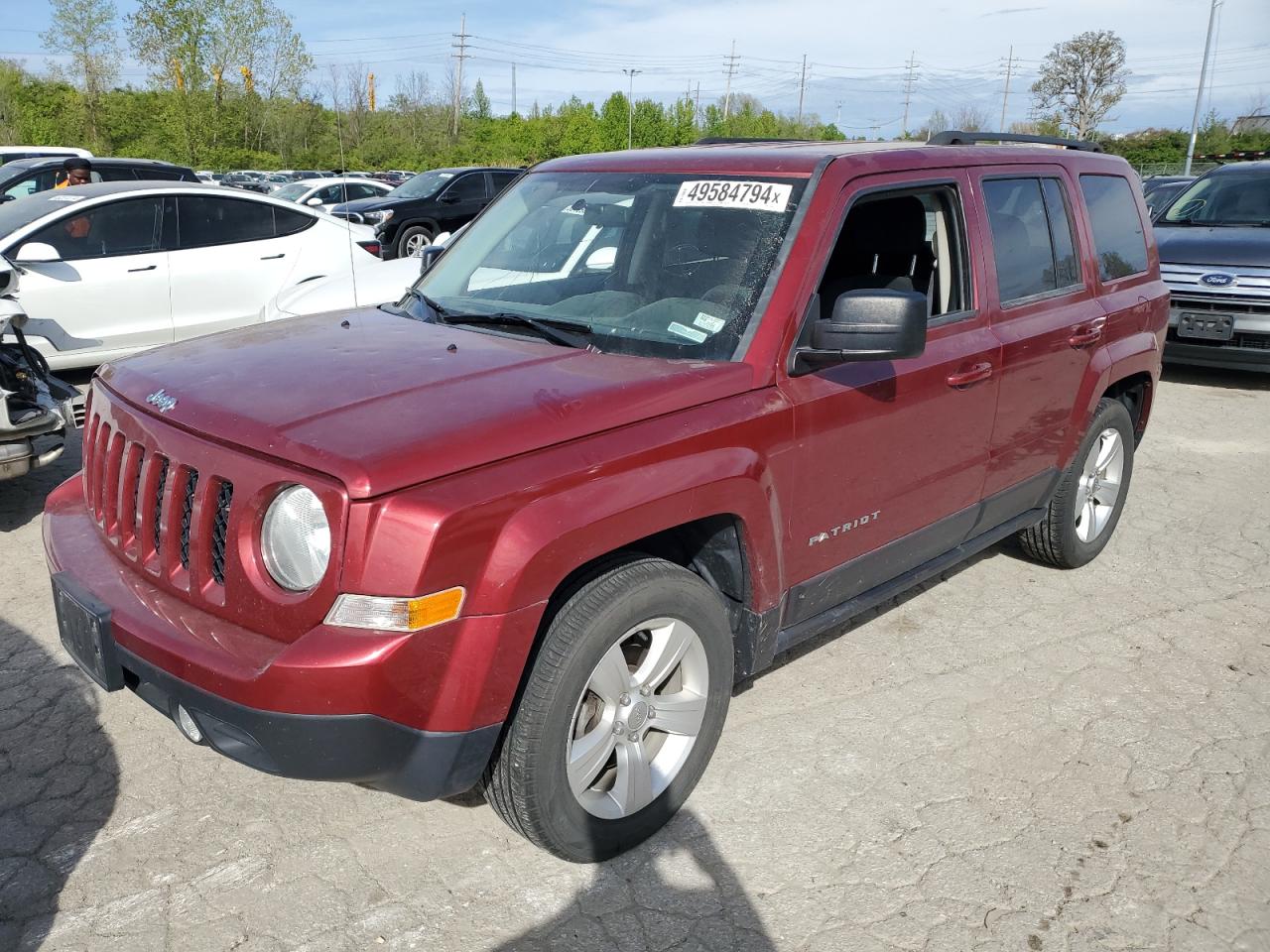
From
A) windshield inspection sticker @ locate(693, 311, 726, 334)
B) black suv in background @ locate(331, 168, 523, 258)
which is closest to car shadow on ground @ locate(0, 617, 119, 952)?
windshield inspection sticker @ locate(693, 311, 726, 334)

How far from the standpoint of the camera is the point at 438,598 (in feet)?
7.75

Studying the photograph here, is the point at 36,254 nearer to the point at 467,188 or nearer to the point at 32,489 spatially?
the point at 32,489

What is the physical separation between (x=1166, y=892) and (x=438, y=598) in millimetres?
2161

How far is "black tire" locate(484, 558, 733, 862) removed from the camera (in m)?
2.60

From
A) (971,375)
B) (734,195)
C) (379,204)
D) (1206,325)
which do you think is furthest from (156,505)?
(379,204)

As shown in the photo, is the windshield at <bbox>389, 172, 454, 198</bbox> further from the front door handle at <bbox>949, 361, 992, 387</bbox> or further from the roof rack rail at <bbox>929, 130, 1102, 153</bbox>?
the front door handle at <bbox>949, 361, 992, 387</bbox>

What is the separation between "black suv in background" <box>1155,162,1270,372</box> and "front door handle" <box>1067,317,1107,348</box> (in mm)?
5110

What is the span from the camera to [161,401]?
113 inches

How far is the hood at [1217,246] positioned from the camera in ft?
29.8

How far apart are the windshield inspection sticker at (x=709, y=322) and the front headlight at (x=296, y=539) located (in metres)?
1.32

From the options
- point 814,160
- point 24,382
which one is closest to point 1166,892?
point 814,160

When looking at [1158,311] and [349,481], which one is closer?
[349,481]

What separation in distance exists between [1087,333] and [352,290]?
4.83 metres

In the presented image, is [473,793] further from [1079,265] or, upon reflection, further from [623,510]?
[1079,265]
